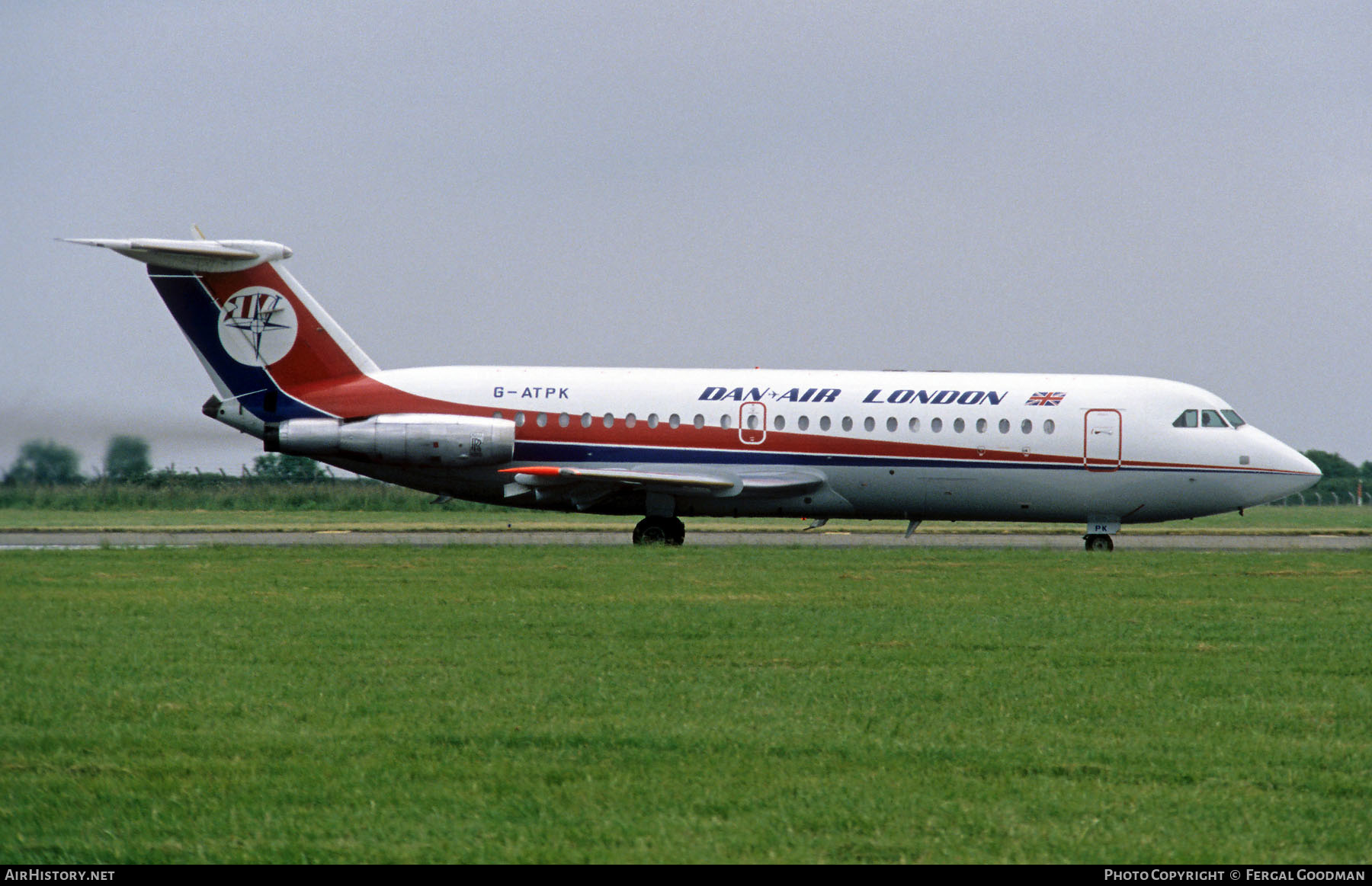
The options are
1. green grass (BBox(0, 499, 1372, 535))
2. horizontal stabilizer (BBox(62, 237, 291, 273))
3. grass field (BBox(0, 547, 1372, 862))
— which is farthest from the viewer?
green grass (BBox(0, 499, 1372, 535))

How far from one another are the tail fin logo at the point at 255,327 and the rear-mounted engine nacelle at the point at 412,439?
163cm

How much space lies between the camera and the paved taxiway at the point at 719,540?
31.0 meters

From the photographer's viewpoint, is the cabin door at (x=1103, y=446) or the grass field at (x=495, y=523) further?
the grass field at (x=495, y=523)

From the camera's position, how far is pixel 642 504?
102 feet

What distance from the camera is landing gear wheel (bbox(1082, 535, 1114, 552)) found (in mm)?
30172

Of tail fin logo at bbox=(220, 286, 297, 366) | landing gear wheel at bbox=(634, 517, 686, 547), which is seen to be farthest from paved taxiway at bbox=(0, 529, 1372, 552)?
tail fin logo at bbox=(220, 286, 297, 366)

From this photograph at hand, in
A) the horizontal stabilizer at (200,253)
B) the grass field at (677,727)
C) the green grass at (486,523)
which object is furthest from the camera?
the green grass at (486,523)

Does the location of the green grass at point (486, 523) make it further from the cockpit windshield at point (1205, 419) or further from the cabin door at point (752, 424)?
the cabin door at point (752, 424)

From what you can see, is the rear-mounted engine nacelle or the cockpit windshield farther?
the cockpit windshield

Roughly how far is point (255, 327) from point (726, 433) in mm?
10017

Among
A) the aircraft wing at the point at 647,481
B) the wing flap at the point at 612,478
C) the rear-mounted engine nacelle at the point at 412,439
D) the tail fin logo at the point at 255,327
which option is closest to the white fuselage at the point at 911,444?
the aircraft wing at the point at 647,481

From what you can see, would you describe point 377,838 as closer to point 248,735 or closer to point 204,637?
point 248,735

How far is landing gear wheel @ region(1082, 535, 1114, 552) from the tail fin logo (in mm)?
17117

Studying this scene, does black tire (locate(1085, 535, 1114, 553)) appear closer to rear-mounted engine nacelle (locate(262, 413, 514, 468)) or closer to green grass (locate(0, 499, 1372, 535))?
green grass (locate(0, 499, 1372, 535))
